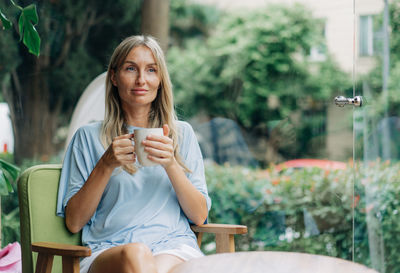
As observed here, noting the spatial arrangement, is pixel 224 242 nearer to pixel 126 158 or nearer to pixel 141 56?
pixel 126 158

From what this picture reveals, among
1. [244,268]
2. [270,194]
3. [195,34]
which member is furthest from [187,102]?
[244,268]

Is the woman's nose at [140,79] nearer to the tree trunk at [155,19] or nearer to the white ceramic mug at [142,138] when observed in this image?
the white ceramic mug at [142,138]

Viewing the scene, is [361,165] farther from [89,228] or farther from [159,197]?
[89,228]

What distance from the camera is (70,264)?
4.53ft

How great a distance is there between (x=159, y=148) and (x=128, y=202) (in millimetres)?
336

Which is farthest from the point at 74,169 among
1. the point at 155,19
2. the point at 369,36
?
the point at 155,19

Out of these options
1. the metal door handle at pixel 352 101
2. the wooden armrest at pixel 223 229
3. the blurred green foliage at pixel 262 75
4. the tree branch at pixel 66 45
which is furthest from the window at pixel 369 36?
the tree branch at pixel 66 45

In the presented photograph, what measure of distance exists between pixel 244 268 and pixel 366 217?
1.19 meters

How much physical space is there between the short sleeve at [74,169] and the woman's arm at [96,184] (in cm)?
4

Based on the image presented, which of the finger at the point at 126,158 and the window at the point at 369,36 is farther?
the window at the point at 369,36

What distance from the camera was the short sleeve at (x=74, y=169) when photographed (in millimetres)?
1662

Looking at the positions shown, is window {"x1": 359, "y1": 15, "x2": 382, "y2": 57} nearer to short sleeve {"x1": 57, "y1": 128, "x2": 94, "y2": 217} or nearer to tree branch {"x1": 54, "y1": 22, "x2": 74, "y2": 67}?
short sleeve {"x1": 57, "y1": 128, "x2": 94, "y2": 217}

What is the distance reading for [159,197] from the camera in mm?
1665

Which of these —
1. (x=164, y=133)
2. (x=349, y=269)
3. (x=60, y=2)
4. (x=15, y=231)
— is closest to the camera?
(x=349, y=269)
